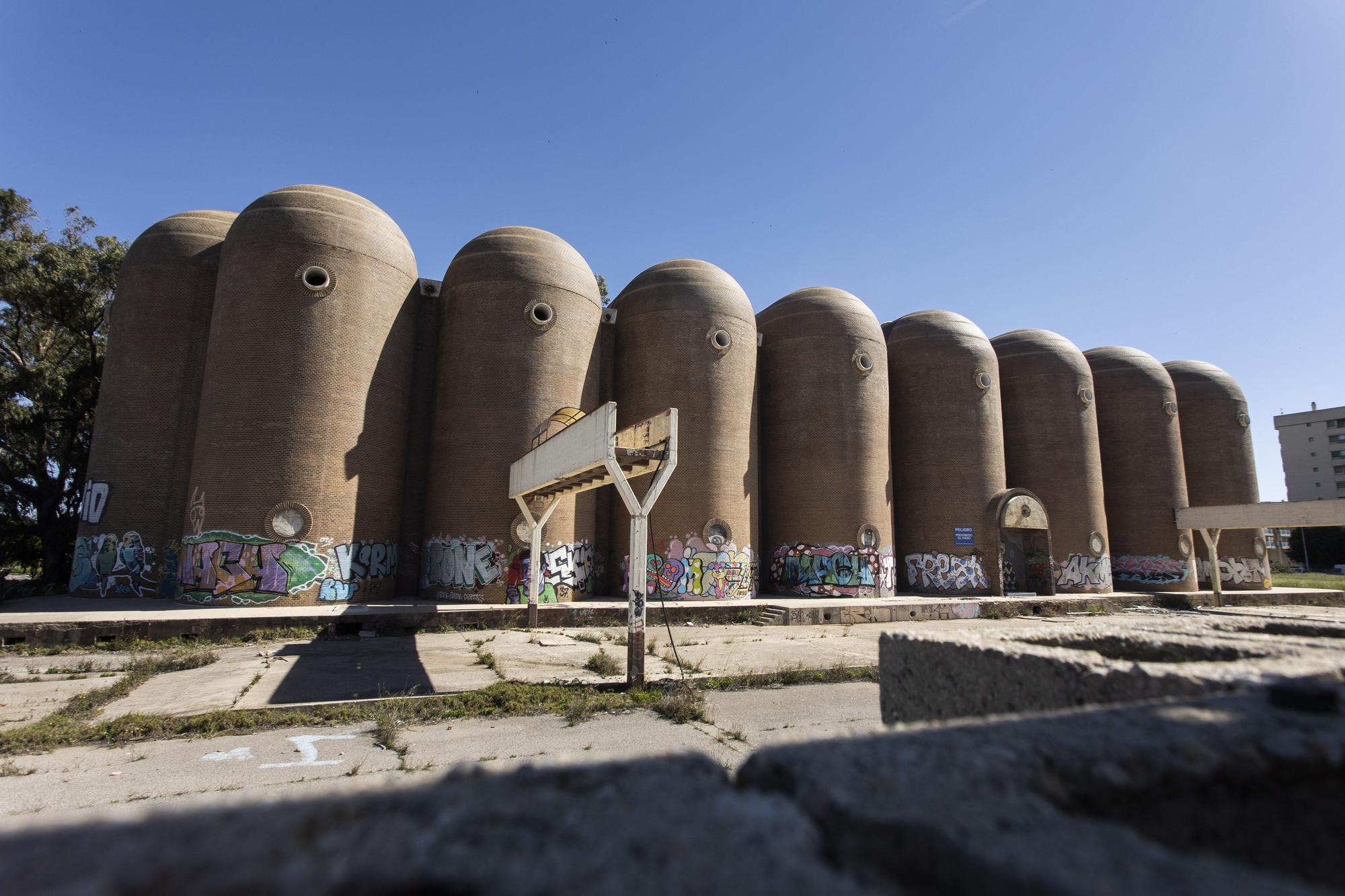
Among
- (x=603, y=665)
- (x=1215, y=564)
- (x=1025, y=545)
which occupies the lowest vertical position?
(x=603, y=665)

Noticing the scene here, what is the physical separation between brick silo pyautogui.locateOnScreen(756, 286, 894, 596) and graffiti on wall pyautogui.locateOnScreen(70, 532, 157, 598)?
21871 millimetres

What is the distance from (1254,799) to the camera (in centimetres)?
220

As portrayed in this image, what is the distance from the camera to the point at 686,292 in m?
26.3

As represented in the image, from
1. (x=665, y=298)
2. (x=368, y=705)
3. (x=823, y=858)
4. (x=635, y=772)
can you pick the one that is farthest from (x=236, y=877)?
(x=665, y=298)

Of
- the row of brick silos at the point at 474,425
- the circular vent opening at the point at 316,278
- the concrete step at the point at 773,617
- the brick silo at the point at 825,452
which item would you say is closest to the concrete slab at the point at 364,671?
the row of brick silos at the point at 474,425

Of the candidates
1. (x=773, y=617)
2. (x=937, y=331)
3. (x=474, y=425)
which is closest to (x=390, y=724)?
(x=773, y=617)

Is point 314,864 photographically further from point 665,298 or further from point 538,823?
point 665,298

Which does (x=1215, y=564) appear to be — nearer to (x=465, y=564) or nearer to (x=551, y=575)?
(x=551, y=575)

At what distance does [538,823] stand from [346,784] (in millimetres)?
5882

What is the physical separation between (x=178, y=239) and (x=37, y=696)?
1959 centimetres

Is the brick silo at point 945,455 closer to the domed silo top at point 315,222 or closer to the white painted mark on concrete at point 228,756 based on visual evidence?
the domed silo top at point 315,222

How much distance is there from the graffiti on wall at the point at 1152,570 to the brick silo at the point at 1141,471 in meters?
0.03

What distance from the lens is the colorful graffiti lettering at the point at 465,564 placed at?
71.2ft

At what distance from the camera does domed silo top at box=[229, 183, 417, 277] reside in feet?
70.9
